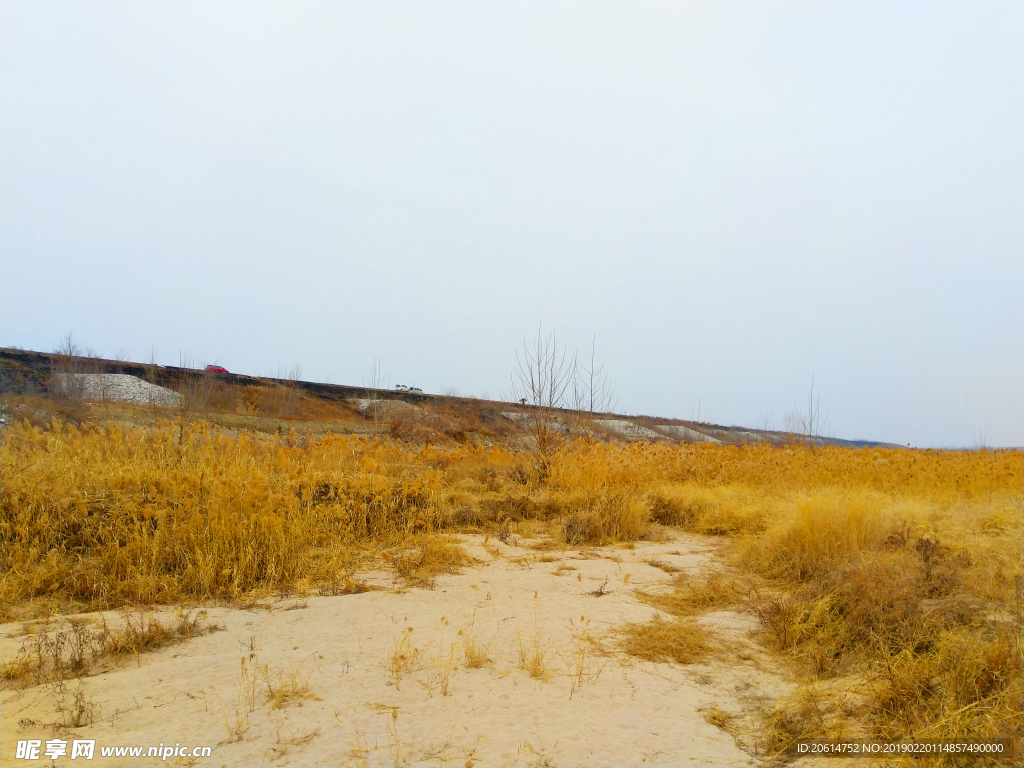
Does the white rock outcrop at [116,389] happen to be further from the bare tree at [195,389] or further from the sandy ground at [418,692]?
the sandy ground at [418,692]

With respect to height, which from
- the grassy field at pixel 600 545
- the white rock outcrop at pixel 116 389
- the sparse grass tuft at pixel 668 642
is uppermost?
the white rock outcrop at pixel 116 389

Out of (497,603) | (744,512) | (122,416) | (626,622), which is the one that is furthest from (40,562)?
(122,416)

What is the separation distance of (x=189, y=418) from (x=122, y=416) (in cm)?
155

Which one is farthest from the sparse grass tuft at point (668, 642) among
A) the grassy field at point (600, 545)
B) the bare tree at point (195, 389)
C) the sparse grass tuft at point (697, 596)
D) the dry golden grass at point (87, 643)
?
the bare tree at point (195, 389)

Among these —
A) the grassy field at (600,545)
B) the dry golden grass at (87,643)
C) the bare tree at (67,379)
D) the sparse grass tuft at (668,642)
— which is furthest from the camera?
the bare tree at (67,379)

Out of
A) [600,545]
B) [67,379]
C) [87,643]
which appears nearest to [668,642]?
[600,545]

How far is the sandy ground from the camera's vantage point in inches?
109

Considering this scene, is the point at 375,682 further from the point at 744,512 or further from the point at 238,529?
the point at 744,512

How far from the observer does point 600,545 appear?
7.25 metres

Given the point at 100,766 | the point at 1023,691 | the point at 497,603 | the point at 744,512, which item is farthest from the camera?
the point at 744,512

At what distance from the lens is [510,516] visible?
8359 millimetres

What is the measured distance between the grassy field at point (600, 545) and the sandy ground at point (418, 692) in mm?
280

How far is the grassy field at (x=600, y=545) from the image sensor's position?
3.27 meters

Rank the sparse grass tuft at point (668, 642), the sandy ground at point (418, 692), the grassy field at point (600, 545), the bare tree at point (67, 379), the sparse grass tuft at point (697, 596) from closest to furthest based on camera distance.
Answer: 1. the sandy ground at point (418, 692)
2. the grassy field at point (600, 545)
3. the sparse grass tuft at point (668, 642)
4. the sparse grass tuft at point (697, 596)
5. the bare tree at point (67, 379)
